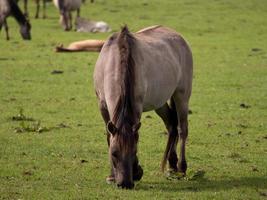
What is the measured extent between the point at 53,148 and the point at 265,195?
139 inches

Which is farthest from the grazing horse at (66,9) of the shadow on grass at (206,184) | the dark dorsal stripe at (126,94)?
the dark dorsal stripe at (126,94)

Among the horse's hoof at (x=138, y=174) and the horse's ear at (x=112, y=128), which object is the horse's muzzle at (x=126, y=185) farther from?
the horse's ear at (x=112, y=128)

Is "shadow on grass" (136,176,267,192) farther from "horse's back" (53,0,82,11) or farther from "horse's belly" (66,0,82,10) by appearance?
"horse's belly" (66,0,82,10)

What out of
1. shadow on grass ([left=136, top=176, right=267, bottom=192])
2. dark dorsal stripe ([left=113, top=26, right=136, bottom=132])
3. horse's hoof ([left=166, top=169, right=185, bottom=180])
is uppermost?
dark dorsal stripe ([left=113, top=26, right=136, bottom=132])

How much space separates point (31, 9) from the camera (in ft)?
114

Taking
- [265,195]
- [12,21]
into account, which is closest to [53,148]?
[265,195]

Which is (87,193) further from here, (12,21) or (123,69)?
(12,21)

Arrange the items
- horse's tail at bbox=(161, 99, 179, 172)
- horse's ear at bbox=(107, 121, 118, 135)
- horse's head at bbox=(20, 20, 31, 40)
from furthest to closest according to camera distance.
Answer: horse's head at bbox=(20, 20, 31, 40) → horse's tail at bbox=(161, 99, 179, 172) → horse's ear at bbox=(107, 121, 118, 135)

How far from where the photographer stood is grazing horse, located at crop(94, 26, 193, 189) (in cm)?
795

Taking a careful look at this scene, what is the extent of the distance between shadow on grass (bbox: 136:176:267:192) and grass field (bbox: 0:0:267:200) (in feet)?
0.04

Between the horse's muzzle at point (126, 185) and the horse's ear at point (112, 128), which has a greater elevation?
the horse's ear at point (112, 128)

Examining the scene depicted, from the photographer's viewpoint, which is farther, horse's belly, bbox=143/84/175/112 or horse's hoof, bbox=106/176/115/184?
horse's belly, bbox=143/84/175/112

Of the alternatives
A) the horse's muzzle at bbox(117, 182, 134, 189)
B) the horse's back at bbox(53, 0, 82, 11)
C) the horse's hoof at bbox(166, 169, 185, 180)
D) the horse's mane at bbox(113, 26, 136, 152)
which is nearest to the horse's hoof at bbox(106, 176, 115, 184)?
the horse's muzzle at bbox(117, 182, 134, 189)

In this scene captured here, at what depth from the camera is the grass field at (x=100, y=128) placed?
28.3 feet
